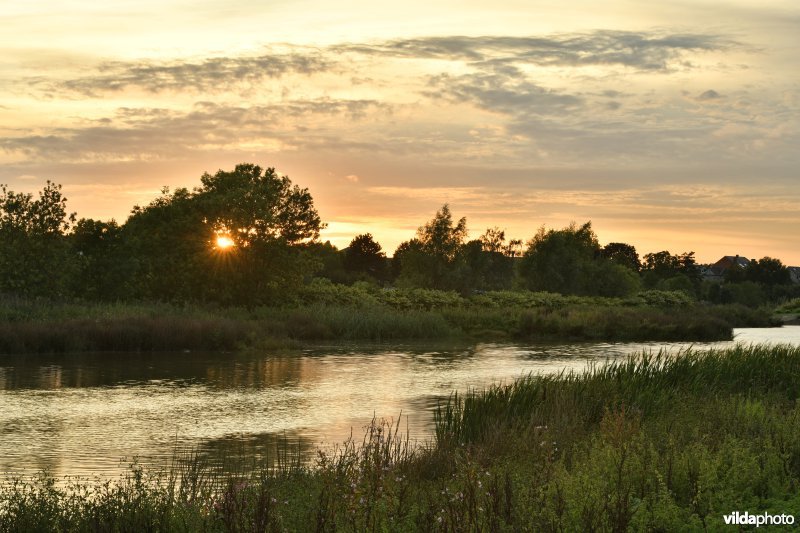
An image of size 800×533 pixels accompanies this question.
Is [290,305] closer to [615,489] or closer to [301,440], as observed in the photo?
[301,440]

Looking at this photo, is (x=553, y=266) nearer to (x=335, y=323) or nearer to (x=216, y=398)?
(x=335, y=323)

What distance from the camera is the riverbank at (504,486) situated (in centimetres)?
808

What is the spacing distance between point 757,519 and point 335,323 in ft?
133

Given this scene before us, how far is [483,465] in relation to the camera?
10.4 metres

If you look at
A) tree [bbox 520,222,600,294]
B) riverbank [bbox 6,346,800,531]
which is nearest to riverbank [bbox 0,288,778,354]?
tree [bbox 520,222,600,294]

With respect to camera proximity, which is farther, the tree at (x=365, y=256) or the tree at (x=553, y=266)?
the tree at (x=365, y=256)

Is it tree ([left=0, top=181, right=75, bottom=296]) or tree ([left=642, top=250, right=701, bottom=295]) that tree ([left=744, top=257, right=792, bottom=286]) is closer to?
tree ([left=642, top=250, right=701, bottom=295])

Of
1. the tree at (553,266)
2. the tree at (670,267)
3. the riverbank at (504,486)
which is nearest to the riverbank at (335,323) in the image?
the tree at (553,266)

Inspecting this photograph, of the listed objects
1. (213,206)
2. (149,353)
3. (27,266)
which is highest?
(213,206)

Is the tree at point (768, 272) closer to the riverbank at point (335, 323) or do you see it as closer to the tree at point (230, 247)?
the riverbank at point (335, 323)

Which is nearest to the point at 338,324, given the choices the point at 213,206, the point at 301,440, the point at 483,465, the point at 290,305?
the point at 290,305

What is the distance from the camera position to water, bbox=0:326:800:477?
17.5m

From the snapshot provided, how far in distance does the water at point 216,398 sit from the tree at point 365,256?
70.8 metres

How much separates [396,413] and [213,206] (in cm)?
3386
